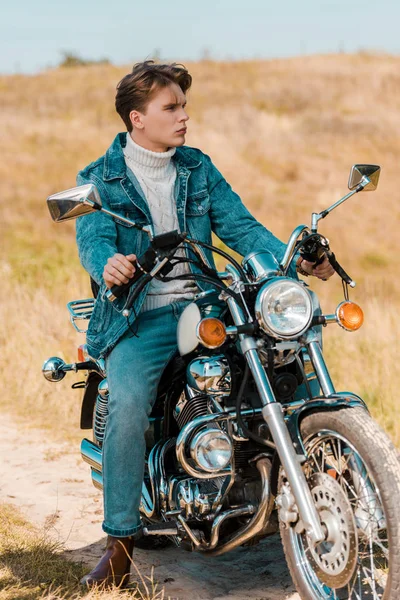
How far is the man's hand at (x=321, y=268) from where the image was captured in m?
3.56

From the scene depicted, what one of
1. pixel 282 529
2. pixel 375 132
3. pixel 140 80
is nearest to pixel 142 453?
pixel 282 529

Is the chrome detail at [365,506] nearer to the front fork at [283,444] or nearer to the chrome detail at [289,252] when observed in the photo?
the front fork at [283,444]

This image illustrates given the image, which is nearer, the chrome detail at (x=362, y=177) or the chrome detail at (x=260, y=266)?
the chrome detail at (x=260, y=266)

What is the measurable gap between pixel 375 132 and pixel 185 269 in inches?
1009

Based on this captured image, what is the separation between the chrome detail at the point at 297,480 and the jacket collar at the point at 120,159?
139 cm

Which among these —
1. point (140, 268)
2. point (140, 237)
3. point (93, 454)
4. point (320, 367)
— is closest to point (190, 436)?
point (320, 367)

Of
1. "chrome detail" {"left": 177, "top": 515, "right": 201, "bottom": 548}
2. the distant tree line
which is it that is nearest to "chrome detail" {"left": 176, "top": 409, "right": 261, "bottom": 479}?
"chrome detail" {"left": 177, "top": 515, "right": 201, "bottom": 548}

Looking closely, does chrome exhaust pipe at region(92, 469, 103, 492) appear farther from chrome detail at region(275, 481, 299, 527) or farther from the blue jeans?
chrome detail at region(275, 481, 299, 527)

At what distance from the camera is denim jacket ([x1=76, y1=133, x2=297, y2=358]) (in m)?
3.70

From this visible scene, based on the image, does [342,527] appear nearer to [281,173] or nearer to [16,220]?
[16,220]

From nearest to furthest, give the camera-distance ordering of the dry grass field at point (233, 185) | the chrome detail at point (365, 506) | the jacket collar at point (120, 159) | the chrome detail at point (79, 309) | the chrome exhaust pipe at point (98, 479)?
the chrome detail at point (365, 506)
the jacket collar at point (120, 159)
the chrome exhaust pipe at point (98, 479)
the chrome detail at point (79, 309)
the dry grass field at point (233, 185)

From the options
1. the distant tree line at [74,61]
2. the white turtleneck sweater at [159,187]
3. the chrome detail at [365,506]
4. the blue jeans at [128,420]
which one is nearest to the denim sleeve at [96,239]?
the white turtleneck sweater at [159,187]

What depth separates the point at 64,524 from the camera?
4.57 m

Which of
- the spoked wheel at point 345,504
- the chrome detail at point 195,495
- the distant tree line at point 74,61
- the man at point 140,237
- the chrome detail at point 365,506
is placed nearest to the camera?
the spoked wheel at point 345,504
